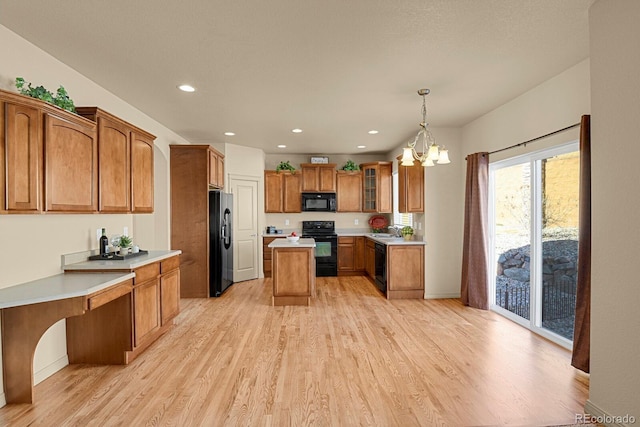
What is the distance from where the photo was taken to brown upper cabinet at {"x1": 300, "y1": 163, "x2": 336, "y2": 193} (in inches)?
274

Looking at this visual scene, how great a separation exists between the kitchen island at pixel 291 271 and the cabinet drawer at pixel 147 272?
1642mm

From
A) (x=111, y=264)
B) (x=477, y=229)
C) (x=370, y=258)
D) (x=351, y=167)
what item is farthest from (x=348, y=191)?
(x=111, y=264)

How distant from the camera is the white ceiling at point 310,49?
205cm

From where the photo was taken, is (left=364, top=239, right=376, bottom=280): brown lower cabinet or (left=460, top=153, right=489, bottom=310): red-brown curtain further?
(left=364, top=239, right=376, bottom=280): brown lower cabinet

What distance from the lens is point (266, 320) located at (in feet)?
13.2

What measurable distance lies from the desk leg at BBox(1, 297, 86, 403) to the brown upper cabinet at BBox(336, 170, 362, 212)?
538 cm

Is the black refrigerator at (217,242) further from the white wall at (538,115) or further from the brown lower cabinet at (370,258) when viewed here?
the white wall at (538,115)

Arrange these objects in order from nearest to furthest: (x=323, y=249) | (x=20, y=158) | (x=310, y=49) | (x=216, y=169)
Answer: (x=20, y=158), (x=310, y=49), (x=216, y=169), (x=323, y=249)

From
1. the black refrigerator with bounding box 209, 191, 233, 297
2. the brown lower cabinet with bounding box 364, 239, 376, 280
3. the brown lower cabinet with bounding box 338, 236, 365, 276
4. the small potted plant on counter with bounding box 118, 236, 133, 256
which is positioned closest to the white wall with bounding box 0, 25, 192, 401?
the small potted plant on counter with bounding box 118, 236, 133, 256

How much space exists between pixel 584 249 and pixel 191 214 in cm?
492

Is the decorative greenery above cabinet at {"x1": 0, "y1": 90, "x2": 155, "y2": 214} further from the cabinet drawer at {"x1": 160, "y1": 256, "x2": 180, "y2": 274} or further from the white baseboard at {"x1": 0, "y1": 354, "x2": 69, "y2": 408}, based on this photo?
the white baseboard at {"x1": 0, "y1": 354, "x2": 69, "y2": 408}

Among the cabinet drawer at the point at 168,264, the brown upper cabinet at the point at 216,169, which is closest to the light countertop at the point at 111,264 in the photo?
the cabinet drawer at the point at 168,264

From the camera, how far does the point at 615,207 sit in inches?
76.3

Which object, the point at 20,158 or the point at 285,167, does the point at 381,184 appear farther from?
the point at 20,158
